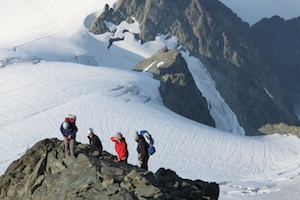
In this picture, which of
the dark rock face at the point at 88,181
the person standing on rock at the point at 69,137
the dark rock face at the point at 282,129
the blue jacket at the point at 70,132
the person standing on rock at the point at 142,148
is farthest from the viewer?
the dark rock face at the point at 282,129

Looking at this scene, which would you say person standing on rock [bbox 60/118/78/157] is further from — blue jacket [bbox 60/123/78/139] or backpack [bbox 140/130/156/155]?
backpack [bbox 140/130/156/155]

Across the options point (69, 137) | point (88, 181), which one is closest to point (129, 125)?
point (69, 137)

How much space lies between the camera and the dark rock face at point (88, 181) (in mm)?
13562

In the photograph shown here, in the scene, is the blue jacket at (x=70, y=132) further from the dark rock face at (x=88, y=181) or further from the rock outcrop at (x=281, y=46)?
the rock outcrop at (x=281, y=46)

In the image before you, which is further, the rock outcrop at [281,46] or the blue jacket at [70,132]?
the rock outcrop at [281,46]

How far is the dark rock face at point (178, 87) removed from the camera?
7012 centimetres

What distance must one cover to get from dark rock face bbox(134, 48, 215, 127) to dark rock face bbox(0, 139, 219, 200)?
4920 cm

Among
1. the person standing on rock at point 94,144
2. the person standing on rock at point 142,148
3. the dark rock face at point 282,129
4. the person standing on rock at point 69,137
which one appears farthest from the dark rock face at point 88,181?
the dark rock face at point 282,129

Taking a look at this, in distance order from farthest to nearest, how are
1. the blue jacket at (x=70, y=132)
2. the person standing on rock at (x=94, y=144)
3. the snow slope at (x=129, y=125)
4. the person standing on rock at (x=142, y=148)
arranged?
the snow slope at (x=129, y=125) → the person standing on rock at (x=94, y=144) → the person standing on rock at (x=142, y=148) → the blue jacket at (x=70, y=132)

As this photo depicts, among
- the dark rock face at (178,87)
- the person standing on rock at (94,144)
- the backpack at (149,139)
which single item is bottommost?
the dark rock face at (178,87)

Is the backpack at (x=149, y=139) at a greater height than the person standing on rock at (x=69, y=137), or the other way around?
the backpack at (x=149, y=139)

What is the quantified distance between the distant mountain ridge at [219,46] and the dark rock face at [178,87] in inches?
844

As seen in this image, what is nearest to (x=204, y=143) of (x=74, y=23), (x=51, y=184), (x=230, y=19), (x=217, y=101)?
(x=51, y=184)

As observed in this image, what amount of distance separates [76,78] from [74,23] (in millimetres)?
42596
